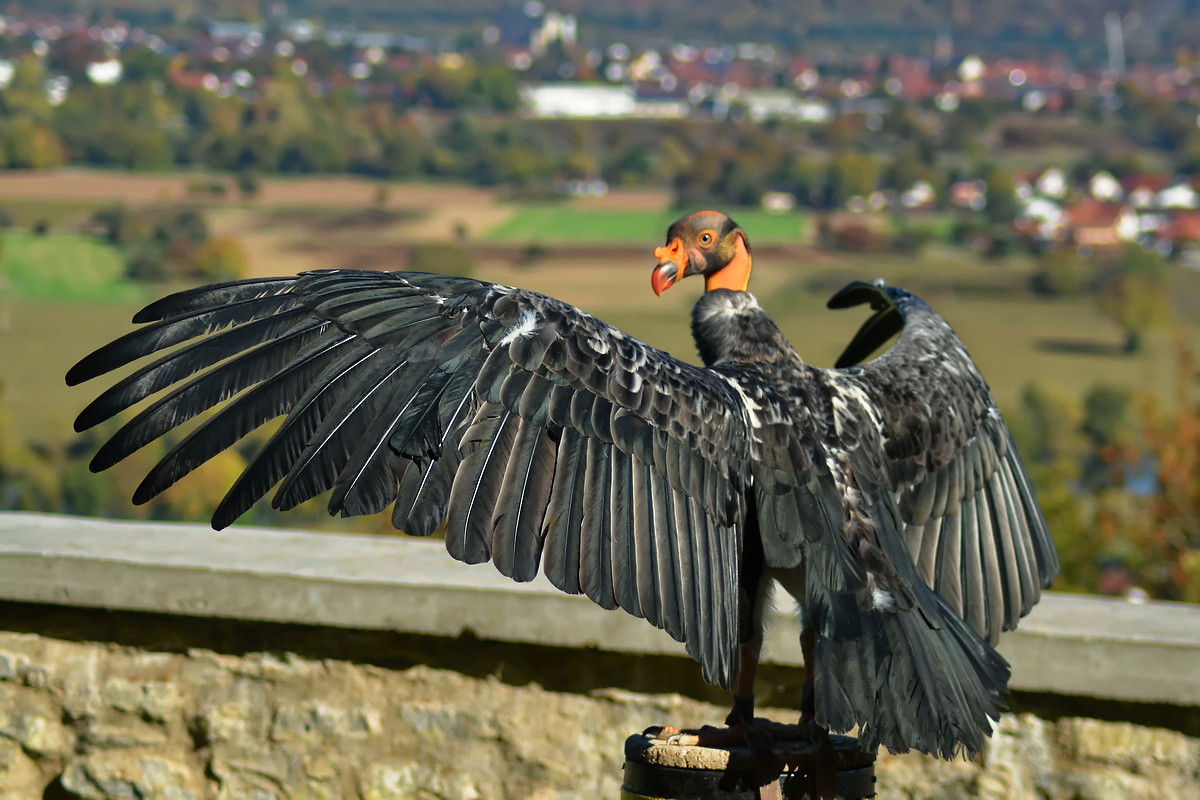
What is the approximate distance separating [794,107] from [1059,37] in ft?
71.4

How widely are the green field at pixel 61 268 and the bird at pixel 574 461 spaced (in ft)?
206

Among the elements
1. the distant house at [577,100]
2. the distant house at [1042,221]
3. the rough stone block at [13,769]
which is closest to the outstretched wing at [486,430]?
the rough stone block at [13,769]

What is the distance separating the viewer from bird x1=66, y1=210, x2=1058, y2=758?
256 centimetres

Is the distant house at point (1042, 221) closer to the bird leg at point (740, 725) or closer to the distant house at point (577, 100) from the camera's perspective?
the distant house at point (577, 100)

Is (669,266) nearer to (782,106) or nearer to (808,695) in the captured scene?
(808,695)

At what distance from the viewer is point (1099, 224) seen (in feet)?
233

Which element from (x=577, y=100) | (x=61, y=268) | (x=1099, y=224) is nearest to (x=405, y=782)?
(x=61, y=268)

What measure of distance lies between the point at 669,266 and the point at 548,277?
6021 centimetres

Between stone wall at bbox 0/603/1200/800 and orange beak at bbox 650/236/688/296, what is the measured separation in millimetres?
1145

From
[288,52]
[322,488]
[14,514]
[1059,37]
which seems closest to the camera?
[322,488]

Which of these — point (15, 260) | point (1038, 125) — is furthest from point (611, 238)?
point (1038, 125)

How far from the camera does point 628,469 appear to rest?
265 centimetres

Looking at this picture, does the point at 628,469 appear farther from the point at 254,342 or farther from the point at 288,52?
the point at 288,52

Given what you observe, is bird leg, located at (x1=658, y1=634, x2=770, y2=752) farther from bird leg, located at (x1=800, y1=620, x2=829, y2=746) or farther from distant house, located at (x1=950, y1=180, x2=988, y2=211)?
distant house, located at (x1=950, y1=180, x2=988, y2=211)
